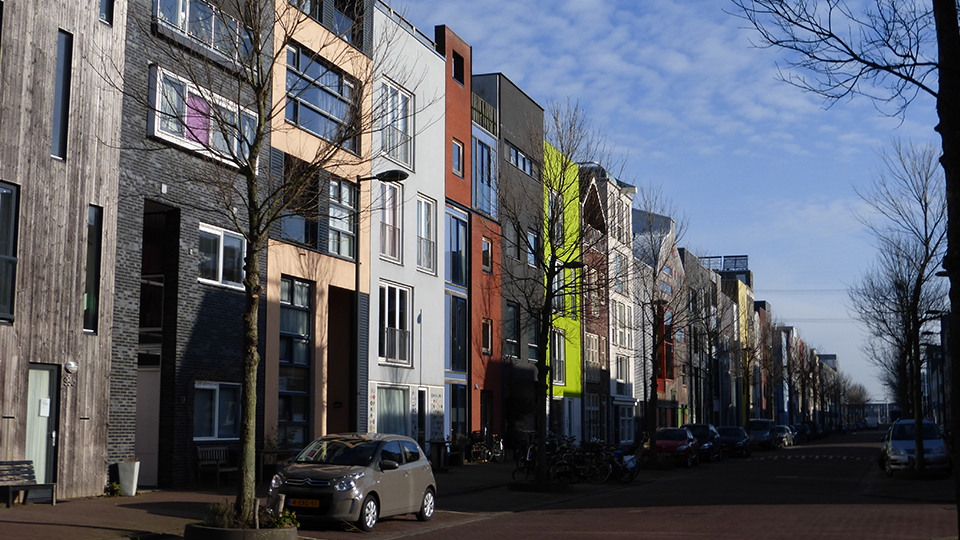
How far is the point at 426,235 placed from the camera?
3375 centimetres

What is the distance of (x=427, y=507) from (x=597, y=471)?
10.8 m

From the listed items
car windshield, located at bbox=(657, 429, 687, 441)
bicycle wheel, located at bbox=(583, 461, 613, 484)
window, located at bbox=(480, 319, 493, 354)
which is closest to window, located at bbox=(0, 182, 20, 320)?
bicycle wheel, located at bbox=(583, 461, 613, 484)

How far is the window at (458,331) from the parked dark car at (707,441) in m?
11.9

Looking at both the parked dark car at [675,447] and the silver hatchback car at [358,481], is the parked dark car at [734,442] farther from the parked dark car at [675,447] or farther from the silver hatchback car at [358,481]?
the silver hatchback car at [358,481]

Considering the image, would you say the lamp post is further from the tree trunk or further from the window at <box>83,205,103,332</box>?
the tree trunk

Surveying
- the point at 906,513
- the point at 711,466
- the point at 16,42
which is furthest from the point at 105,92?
the point at 711,466

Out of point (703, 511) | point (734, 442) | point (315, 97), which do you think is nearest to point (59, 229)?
point (315, 97)

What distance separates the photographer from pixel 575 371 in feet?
160

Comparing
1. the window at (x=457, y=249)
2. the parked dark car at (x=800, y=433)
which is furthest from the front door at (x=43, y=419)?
the parked dark car at (x=800, y=433)

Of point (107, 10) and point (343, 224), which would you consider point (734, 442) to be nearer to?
point (343, 224)

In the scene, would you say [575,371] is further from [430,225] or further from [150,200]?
[150,200]

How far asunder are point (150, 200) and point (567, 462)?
12350 mm

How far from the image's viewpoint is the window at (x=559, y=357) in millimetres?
45369

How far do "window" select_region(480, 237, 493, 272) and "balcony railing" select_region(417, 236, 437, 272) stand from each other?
16.1 ft
